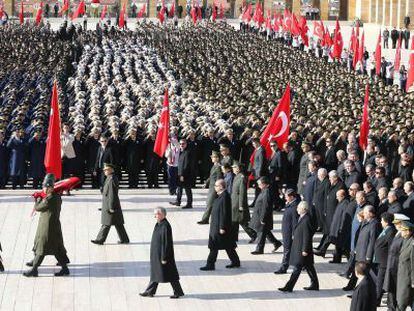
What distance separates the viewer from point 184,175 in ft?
76.9

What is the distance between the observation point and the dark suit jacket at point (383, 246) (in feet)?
54.3

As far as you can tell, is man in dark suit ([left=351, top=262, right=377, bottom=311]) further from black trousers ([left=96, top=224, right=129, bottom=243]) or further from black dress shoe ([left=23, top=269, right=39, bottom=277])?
black trousers ([left=96, top=224, right=129, bottom=243])

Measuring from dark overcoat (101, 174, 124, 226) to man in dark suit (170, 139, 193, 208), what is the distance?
3.68 meters

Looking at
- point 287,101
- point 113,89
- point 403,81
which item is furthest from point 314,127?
point 403,81

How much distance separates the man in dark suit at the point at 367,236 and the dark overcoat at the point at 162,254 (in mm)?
2680

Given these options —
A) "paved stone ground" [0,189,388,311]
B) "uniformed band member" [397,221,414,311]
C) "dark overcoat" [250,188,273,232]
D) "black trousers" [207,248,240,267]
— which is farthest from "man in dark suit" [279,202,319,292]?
"dark overcoat" [250,188,273,232]

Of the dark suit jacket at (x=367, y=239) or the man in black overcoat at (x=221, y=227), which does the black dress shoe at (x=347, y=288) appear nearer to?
the dark suit jacket at (x=367, y=239)

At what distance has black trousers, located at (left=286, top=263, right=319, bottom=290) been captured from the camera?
17.4 m

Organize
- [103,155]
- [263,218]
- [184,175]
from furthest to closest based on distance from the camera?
1. [103,155]
2. [184,175]
3. [263,218]

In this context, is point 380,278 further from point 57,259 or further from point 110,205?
point 110,205

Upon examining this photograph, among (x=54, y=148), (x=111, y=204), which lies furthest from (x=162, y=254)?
(x=54, y=148)

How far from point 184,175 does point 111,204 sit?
156 inches

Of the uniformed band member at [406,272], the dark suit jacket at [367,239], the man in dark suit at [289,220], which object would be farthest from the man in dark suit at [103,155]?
the uniformed band member at [406,272]

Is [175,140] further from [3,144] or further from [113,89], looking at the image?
[113,89]
